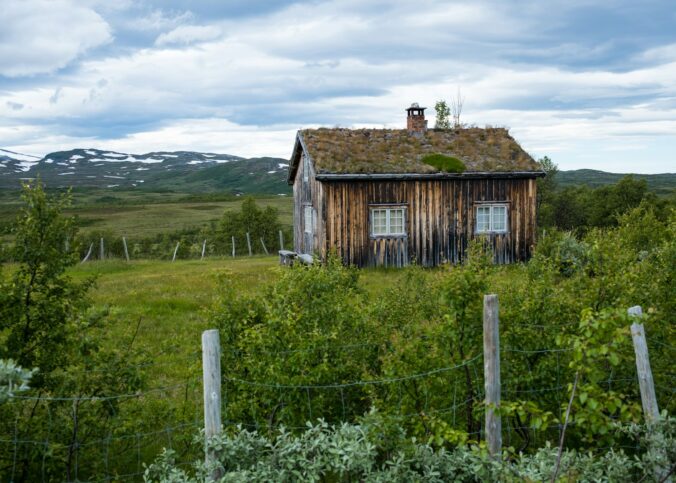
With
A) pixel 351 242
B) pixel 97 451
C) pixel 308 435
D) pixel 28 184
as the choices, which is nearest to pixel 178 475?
pixel 308 435

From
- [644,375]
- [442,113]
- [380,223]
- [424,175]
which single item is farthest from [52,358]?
[442,113]

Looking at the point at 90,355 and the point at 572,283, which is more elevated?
the point at 572,283

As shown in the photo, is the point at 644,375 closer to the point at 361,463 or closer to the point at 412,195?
the point at 361,463

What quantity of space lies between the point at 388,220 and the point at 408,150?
121 inches

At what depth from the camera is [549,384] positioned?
660 centimetres

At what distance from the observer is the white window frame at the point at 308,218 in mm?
23956

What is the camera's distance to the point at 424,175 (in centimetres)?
2209

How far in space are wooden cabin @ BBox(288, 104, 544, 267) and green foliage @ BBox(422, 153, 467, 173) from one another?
0.04 m

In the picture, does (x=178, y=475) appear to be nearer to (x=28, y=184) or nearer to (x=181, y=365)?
(x=28, y=184)

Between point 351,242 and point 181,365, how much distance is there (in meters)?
11.7

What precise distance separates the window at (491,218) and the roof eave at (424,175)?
1.19 m

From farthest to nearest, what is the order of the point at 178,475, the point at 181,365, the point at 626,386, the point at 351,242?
the point at 351,242, the point at 181,365, the point at 626,386, the point at 178,475

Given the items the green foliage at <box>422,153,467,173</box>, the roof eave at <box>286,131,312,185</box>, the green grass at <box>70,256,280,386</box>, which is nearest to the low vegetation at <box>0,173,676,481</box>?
the green grass at <box>70,256,280,386</box>

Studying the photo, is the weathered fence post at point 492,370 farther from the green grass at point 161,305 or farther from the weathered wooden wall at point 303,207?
the weathered wooden wall at point 303,207
